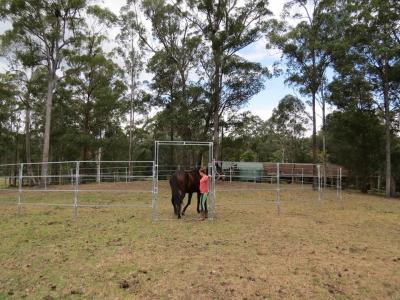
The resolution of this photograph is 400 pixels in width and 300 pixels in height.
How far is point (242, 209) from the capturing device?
12672 millimetres

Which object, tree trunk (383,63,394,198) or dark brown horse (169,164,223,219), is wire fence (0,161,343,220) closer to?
dark brown horse (169,164,223,219)

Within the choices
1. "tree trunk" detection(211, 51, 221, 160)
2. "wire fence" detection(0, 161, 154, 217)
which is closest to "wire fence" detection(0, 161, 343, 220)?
"wire fence" detection(0, 161, 154, 217)

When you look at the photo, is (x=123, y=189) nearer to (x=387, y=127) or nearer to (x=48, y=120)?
(x=48, y=120)

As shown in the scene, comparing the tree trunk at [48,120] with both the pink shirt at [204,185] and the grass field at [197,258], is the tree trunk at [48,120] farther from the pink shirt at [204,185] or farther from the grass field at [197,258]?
the pink shirt at [204,185]

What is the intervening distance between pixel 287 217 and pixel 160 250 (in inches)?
215

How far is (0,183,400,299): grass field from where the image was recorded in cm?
476

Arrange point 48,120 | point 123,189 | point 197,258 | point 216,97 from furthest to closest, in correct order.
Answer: point 216,97
point 48,120
point 123,189
point 197,258

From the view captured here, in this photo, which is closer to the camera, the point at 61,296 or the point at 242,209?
the point at 61,296

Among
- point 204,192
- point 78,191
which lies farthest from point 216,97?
point 204,192

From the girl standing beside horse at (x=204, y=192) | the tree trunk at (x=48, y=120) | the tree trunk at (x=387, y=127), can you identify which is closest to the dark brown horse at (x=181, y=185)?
the girl standing beside horse at (x=204, y=192)

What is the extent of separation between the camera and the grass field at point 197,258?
476cm

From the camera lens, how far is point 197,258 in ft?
19.9

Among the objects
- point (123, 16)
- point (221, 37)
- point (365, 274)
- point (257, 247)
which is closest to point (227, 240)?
point (257, 247)

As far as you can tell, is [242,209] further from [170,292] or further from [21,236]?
[170,292]
